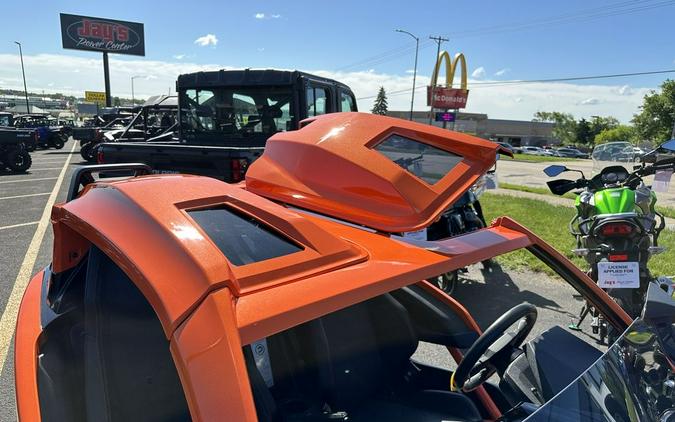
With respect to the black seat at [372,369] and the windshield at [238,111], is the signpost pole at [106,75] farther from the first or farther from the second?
the black seat at [372,369]

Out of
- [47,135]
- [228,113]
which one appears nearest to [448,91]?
[47,135]

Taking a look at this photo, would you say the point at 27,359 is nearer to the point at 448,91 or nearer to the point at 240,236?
the point at 240,236

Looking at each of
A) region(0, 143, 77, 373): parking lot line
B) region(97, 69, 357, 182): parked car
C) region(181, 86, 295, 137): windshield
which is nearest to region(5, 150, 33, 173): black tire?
region(0, 143, 77, 373): parking lot line

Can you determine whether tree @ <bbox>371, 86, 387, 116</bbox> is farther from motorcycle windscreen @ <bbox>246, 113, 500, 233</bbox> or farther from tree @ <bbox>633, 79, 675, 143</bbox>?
motorcycle windscreen @ <bbox>246, 113, 500, 233</bbox>

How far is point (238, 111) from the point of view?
7.45 m

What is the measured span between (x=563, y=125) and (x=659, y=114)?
56467mm

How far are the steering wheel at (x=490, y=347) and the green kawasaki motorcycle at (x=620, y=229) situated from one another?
5.23 ft

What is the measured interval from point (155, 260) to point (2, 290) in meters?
4.55

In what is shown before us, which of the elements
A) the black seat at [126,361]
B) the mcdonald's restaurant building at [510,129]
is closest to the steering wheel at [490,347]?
the black seat at [126,361]

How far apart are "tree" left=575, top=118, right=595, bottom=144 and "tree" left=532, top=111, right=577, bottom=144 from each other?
218cm

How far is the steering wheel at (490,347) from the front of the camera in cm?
156

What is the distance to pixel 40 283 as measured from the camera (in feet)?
6.89

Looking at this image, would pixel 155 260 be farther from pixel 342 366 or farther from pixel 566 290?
pixel 566 290

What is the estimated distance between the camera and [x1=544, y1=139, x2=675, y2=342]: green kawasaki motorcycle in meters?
3.15
